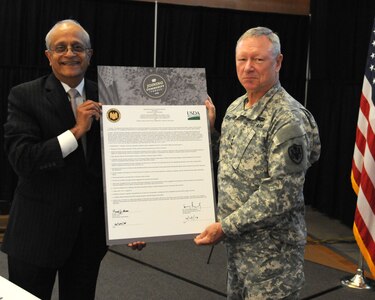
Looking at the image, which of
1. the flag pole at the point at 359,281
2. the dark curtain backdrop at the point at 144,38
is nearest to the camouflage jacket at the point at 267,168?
the flag pole at the point at 359,281

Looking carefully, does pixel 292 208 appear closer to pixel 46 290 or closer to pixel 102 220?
pixel 102 220

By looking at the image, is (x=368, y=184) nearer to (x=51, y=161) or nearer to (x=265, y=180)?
(x=265, y=180)

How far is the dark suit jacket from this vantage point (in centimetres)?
185

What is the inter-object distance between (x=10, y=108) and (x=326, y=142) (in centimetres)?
453

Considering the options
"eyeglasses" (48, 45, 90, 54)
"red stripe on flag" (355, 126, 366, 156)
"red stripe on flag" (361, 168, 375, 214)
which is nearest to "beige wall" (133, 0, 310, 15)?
"red stripe on flag" (355, 126, 366, 156)

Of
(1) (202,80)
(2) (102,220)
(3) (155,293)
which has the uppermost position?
(1) (202,80)

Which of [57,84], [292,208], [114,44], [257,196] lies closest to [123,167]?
[57,84]

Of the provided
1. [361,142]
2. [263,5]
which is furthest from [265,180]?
[263,5]

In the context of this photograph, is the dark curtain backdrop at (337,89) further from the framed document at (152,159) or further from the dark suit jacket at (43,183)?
the dark suit jacket at (43,183)

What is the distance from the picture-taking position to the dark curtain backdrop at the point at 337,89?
17.0 feet

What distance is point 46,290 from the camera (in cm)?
198

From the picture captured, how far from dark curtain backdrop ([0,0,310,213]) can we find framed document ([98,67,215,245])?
3.45 metres

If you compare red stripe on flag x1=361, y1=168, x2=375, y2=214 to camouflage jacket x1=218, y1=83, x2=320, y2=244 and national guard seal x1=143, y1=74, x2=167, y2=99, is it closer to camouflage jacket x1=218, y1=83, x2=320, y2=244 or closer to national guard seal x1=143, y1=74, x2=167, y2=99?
camouflage jacket x1=218, y1=83, x2=320, y2=244

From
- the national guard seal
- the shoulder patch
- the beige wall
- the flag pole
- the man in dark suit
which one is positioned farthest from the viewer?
the beige wall
